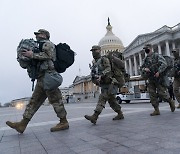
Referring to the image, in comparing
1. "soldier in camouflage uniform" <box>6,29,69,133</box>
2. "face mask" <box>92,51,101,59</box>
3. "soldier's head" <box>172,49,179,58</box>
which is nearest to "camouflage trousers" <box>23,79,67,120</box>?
"soldier in camouflage uniform" <box>6,29,69,133</box>

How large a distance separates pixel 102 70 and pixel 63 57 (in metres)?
1.21

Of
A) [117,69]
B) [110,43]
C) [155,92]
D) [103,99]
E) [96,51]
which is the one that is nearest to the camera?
[103,99]

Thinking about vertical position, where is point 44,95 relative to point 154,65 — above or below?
below

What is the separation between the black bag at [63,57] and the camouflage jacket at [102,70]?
38.3 inches

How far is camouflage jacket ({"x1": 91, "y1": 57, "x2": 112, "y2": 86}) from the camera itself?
235 inches

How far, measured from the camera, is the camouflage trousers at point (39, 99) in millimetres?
5230

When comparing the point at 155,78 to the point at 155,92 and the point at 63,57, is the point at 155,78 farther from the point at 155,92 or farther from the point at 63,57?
the point at 63,57

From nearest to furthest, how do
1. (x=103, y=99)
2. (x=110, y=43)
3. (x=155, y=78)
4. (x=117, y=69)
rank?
(x=103, y=99) < (x=117, y=69) < (x=155, y=78) < (x=110, y=43)

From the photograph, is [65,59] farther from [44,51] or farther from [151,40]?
[151,40]

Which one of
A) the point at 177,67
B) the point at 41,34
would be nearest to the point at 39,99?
the point at 41,34

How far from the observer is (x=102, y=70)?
20.1 ft

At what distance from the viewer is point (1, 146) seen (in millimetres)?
3984

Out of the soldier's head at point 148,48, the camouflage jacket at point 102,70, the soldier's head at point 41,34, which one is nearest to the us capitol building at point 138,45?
the soldier's head at point 148,48

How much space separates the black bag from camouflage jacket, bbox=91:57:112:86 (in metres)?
0.97
